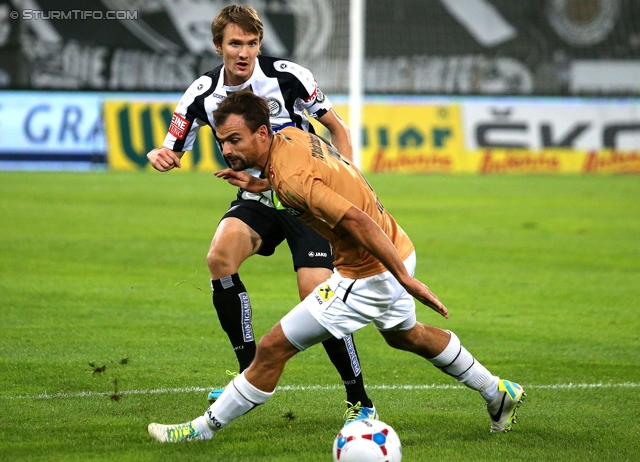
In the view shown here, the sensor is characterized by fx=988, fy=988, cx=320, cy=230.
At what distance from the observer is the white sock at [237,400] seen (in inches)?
179

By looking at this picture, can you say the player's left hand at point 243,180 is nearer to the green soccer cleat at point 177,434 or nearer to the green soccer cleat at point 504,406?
the green soccer cleat at point 177,434

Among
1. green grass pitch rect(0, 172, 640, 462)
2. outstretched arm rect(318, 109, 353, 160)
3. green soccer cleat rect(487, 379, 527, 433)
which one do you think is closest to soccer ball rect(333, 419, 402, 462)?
green grass pitch rect(0, 172, 640, 462)

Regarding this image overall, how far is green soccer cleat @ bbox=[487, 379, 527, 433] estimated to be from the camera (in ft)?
16.3

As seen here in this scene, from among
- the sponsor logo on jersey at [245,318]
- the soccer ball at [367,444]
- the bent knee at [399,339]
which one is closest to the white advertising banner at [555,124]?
the sponsor logo on jersey at [245,318]

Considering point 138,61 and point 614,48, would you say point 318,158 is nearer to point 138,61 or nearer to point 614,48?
point 138,61

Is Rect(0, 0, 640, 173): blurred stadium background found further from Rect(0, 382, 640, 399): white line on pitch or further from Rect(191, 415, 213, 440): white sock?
Rect(191, 415, 213, 440): white sock

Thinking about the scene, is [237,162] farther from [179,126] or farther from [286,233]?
[179,126]

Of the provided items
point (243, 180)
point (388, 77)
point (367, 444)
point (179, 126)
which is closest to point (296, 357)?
point (179, 126)

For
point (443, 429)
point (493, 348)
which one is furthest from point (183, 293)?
point (443, 429)

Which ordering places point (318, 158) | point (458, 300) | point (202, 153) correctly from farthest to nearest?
point (202, 153), point (458, 300), point (318, 158)

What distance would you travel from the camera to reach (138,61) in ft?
106

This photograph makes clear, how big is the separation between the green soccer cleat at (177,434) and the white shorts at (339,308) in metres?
0.67

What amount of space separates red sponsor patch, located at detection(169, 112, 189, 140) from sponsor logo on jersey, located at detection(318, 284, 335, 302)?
164cm

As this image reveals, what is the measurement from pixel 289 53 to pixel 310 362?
91.8 feet
